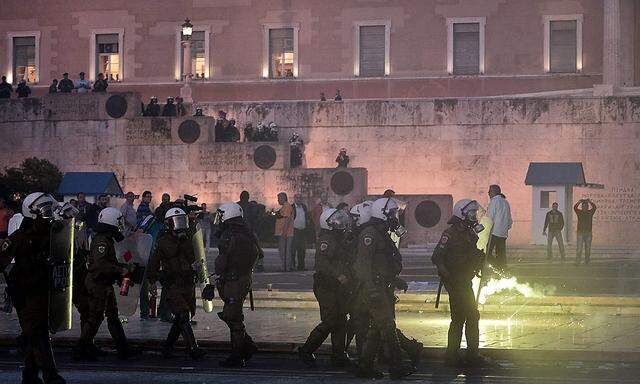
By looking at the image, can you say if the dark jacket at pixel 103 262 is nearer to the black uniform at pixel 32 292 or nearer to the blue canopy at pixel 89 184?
the black uniform at pixel 32 292

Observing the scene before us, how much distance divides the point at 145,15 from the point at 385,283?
42.8 m

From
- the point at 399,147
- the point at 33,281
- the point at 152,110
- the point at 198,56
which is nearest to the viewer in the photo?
the point at 33,281

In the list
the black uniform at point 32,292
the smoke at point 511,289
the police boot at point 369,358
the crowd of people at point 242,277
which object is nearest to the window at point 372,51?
the smoke at point 511,289

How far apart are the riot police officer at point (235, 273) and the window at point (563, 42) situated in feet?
124

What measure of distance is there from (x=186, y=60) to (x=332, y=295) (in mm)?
36678

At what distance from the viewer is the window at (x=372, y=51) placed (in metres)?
54.7

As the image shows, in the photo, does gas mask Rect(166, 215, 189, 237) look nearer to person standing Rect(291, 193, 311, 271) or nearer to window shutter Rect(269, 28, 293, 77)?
person standing Rect(291, 193, 311, 271)

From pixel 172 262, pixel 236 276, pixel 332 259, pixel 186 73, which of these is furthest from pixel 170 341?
pixel 186 73

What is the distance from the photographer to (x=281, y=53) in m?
55.8

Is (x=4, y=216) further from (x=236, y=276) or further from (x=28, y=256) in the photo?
(x=28, y=256)

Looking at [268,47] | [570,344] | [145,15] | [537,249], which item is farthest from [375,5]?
[570,344]

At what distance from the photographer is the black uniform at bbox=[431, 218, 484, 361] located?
16.2 m

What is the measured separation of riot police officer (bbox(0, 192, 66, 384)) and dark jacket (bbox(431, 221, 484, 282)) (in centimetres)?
433

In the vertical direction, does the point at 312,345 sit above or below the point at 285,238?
below
